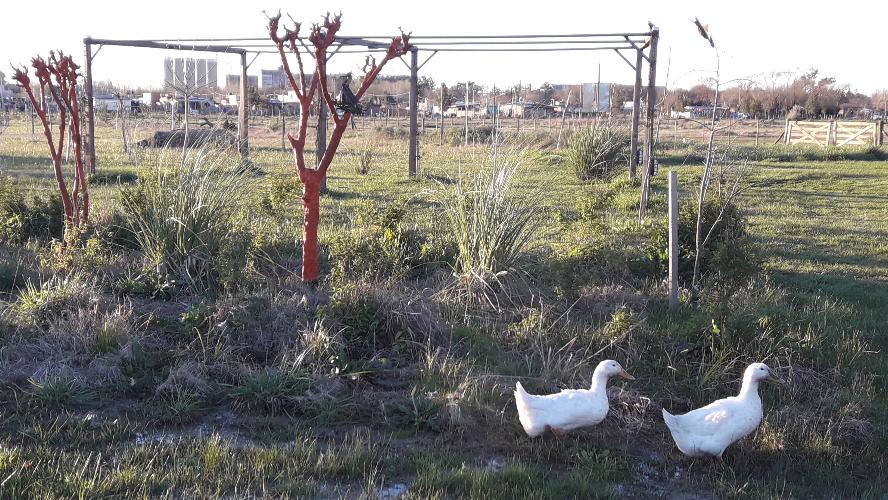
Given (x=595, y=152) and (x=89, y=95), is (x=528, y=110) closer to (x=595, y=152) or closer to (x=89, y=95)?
(x=595, y=152)

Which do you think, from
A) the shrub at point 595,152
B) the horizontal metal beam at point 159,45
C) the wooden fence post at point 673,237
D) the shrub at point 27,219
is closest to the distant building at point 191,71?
the horizontal metal beam at point 159,45

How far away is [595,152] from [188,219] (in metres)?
10.1

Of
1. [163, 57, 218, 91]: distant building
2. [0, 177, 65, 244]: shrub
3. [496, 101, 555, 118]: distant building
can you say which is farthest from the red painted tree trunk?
[496, 101, 555, 118]: distant building

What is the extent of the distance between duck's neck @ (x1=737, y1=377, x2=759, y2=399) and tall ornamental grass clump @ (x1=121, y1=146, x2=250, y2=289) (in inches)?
163

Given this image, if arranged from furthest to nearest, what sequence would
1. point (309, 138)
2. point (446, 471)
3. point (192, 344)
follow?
point (309, 138) → point (192, 344) → point (446, 471)

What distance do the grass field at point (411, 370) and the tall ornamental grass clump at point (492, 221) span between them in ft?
0.71

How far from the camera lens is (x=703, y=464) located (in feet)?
14.9

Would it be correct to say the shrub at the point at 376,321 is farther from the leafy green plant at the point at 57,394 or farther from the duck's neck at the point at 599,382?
the leafy green plant at the point at 57,394

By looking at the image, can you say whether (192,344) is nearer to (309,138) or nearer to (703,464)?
(703,464)

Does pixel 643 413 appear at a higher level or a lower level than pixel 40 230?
lower

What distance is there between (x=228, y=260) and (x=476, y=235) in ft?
6.95

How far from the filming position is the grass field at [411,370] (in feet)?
13.9

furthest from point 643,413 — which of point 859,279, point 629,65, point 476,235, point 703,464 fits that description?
point 629,65

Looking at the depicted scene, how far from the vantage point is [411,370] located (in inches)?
219
